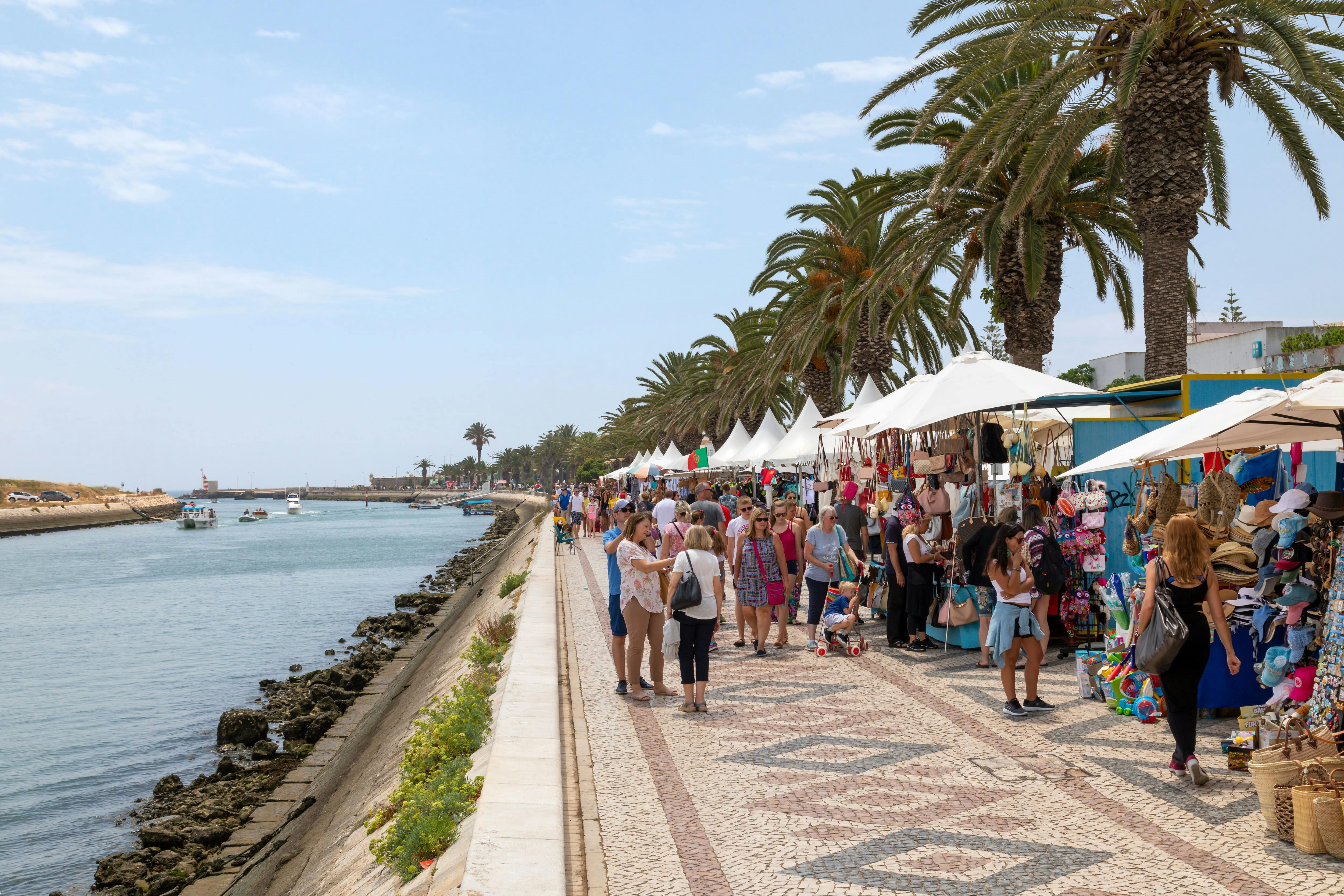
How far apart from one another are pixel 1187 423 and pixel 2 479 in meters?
153

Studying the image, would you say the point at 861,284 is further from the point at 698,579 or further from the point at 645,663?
the point at 698,579

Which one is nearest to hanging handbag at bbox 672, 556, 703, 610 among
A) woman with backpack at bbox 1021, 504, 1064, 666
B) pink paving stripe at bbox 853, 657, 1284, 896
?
pink paving stripe at bbox 853, 657, 1284, 896

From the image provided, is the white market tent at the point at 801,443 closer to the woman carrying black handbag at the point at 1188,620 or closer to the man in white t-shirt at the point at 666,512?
the man in white t-shirt at the point at 666,512

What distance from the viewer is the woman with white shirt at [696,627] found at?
8.49 m

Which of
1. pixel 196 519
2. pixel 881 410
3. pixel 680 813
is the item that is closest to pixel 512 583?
pixel 881 410

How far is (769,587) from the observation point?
11109 mm

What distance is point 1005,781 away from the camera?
6336 millimetres

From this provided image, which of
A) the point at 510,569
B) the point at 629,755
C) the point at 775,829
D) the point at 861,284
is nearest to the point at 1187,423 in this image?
the point at 775,829

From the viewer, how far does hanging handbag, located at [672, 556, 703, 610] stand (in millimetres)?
8422

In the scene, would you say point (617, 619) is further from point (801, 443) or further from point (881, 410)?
point (801, 443)

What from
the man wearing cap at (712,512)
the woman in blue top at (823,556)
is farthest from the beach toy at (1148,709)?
the man wearing cap at (712,512)

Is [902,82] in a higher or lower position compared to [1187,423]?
higher

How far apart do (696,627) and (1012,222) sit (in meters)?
9.36

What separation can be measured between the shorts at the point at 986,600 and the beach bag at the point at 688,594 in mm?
3166
